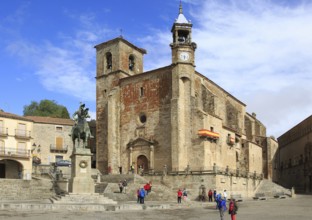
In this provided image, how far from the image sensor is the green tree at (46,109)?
72125 millimetres

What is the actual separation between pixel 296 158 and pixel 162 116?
27.2m

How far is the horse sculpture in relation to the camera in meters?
27.9

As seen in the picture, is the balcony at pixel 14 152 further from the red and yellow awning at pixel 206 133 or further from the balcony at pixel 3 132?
the red and yellow awning at pixel 206 133

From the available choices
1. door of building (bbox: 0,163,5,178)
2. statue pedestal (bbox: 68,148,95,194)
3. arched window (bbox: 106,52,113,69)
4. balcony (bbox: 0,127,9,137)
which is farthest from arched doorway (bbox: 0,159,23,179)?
statue pedestal (bbox: 68,148,95,194)

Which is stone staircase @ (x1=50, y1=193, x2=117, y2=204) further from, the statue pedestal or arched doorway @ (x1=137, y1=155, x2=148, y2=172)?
arched doorway @ (x1=137, y1=155, x2=148, y2=172)

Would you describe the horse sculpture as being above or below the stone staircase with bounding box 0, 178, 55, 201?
A: above

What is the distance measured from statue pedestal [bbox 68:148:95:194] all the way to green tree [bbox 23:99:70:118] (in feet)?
152

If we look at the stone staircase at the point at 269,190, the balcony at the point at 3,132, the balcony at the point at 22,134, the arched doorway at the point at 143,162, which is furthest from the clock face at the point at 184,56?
the balcony at the point at 3,132

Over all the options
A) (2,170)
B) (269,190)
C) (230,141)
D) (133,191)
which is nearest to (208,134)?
(230,141)

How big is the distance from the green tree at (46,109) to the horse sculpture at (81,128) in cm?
4462

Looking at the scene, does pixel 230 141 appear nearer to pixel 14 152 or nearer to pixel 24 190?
pixel 14 152

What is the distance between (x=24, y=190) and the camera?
3297 cm

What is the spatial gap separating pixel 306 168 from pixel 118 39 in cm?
2892

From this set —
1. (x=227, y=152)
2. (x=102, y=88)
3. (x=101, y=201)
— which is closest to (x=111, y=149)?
(x=102, y=88)
